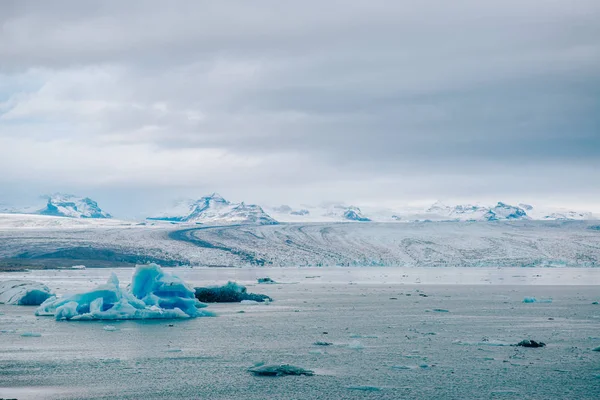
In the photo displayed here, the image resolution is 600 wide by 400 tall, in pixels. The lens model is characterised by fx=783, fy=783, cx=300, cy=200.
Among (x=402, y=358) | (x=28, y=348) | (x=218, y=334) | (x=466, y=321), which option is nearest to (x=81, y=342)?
(x=28, y=348)

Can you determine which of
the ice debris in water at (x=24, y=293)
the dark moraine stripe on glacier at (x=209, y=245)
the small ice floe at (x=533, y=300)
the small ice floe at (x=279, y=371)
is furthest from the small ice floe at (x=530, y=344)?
the dark moraine stripe on glacier at (x=209, y=245)

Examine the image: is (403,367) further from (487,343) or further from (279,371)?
(487,343)

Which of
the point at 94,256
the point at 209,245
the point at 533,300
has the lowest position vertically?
the point at 94,256

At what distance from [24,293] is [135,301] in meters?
6.04

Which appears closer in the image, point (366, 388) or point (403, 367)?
point (366, 388)

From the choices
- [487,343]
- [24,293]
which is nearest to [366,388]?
[487,343]

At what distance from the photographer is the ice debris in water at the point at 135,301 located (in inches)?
773

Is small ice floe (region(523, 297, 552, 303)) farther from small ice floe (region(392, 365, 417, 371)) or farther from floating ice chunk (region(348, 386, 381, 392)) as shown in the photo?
floating ice chunk (region(348, 386, 381, 392))

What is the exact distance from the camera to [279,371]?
1136 centimetres

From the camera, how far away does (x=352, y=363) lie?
1241 centimetres

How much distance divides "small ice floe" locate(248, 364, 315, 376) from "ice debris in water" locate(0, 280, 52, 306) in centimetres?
1466

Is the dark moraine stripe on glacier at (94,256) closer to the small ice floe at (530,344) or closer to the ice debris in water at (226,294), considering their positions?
the ice debris in water at (226,294)

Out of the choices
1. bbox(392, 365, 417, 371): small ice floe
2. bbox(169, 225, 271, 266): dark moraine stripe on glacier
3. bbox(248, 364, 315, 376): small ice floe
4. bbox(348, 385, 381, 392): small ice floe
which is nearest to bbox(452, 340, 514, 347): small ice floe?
bbox(392, 365, 417, 371): small ice floe

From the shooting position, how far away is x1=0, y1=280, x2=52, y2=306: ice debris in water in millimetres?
24469
